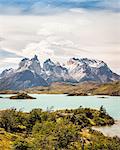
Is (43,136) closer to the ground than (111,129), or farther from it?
farther from it

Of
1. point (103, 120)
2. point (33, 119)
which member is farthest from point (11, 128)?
point (103, 120)

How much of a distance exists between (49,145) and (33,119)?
65.3 m

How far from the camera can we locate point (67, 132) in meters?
110

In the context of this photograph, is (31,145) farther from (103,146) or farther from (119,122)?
(119,122)

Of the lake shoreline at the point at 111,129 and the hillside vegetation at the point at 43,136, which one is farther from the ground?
the hillside vegetation at the point at 43,136

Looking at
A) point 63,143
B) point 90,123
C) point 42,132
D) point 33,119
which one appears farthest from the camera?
point 90,123

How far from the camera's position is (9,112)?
149 meters

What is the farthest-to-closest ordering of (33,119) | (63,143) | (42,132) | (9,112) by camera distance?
(33,119) < (9,112) < (42,132) < (63,143)

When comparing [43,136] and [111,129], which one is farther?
[111,129]

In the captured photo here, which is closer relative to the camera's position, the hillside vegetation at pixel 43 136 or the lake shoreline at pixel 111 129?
the hillside vegetation at pixel 43 136

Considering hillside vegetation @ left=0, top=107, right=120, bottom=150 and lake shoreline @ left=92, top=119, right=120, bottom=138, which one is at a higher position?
hillside vegetation @ left=0, top=107, right=120, bottom=150

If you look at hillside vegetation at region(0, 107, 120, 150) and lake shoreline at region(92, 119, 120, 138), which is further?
lake shoreline at region(92, 119, 120, 138)

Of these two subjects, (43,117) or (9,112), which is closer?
(9,112)

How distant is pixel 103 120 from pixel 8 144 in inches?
3884
